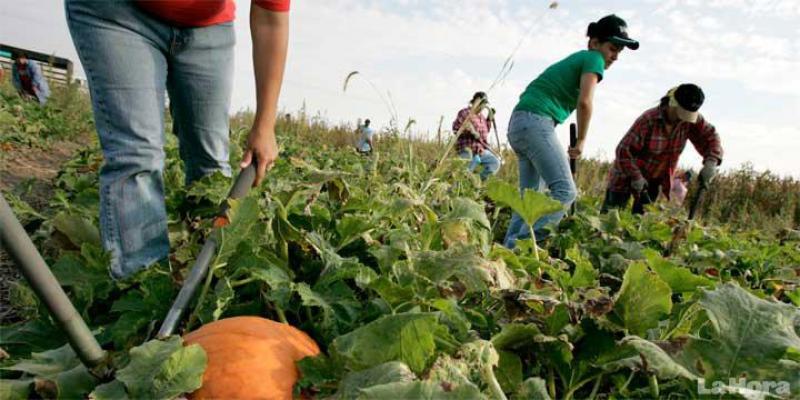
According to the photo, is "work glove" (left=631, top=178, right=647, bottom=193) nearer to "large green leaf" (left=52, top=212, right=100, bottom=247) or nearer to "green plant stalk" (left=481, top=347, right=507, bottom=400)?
"large green leaf" (left=52, top=212, right=100, bottom=247)

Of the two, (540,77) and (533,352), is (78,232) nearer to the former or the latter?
(533,352)

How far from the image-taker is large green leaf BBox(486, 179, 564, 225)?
150 cm

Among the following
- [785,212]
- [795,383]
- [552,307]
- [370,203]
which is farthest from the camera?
[785,212]

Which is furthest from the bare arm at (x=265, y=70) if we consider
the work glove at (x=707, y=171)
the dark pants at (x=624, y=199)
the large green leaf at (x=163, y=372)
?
the work glove at (x=707, y=171)

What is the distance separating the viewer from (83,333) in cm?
108

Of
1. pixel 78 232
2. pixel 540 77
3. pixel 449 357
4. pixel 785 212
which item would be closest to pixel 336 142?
pixel 785 212

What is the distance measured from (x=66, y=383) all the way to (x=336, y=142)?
52.9 feet

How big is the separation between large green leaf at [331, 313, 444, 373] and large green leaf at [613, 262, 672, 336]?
437 millimetres

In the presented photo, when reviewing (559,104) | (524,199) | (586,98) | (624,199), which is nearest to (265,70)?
(524,199)

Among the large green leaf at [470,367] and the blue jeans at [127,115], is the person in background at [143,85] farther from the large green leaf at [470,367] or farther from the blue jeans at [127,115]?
the large green leaf at [470,367]

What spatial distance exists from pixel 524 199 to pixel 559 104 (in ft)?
8.68

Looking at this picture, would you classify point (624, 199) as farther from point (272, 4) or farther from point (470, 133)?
point (272, 4)

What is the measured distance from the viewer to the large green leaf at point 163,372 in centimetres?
100

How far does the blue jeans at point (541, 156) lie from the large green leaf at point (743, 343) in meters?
2.48
